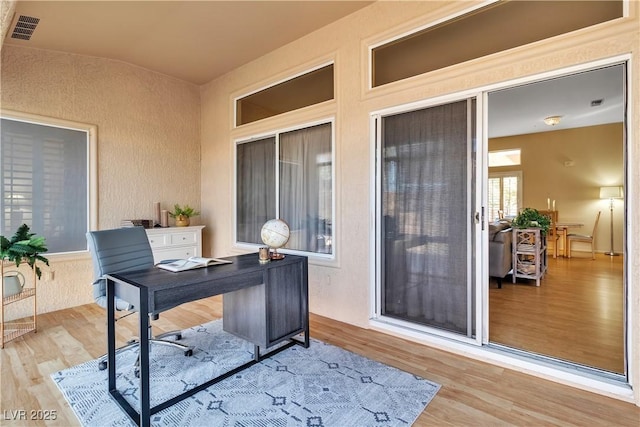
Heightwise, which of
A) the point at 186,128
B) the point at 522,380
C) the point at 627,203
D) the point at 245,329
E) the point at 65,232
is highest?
the point at 186,128

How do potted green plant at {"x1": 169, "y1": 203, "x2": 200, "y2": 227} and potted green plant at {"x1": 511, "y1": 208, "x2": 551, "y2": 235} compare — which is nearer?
potted green plant at {"x1": 169, "y1": 203, "x2": 200, "y2": 227}

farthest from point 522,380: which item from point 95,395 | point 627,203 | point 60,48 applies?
point 60,48

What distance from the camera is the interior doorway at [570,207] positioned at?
8.70 ft

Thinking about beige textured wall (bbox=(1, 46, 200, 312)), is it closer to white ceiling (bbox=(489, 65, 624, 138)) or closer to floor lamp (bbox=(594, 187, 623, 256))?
white ceiling (bbox=(489, 65, 624, 138))

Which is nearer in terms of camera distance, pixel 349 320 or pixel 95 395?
pixel 95 395

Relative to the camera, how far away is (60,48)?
362cm

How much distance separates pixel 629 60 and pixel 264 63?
139 inches

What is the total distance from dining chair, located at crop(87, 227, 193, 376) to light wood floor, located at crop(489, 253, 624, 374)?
284 centimetres

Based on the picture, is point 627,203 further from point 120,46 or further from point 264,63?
point 120,46

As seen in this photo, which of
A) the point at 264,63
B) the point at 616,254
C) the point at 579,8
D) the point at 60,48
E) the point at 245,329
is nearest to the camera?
the point at 579,8

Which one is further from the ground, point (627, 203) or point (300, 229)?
point (627, 203)

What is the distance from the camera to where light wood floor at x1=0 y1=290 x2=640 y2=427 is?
5.82 feet

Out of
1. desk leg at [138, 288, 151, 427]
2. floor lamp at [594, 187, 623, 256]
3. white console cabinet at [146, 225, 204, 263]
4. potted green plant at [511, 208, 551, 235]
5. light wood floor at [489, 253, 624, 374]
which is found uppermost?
A: floor lamp at [594, 187, 623, 256]

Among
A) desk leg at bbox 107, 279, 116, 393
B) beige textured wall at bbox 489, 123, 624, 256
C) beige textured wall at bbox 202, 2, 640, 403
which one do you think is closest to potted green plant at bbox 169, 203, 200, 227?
beige textured wall at bbox 202, 2, 640, 403
